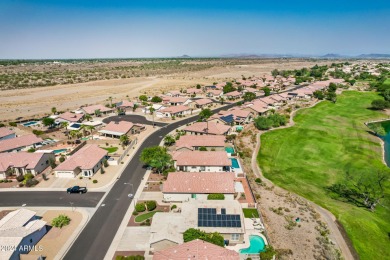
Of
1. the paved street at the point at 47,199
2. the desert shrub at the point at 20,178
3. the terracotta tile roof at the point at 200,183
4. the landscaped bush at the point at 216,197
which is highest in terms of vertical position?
the terracotta tile roof at the point at 200,183

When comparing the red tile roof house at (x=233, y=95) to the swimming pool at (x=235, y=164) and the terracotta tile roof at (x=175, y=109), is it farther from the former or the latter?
the swimming pool at (x=235, y=164)

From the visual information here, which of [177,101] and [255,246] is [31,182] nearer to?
[255,246]

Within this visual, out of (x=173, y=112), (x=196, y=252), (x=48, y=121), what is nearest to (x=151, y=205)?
(x=196, y=252)

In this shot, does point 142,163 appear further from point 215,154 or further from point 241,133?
point 241,133

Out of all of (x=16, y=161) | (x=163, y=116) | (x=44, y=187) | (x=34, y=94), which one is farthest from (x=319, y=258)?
(x=34, y=94)

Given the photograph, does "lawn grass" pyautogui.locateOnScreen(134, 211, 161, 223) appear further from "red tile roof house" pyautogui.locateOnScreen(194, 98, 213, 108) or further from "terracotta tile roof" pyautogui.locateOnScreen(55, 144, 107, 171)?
"red tile roof house" pyautogui.locateOnScreen(194, 98, 213, 108)

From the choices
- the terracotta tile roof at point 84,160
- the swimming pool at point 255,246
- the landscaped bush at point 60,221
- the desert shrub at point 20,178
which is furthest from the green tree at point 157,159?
the desert shrub at point 20,178

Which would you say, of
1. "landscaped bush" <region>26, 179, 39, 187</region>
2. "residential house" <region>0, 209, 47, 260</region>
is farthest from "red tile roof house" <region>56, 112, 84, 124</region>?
"residential house" <region>0, 209, 47, 260</region>
